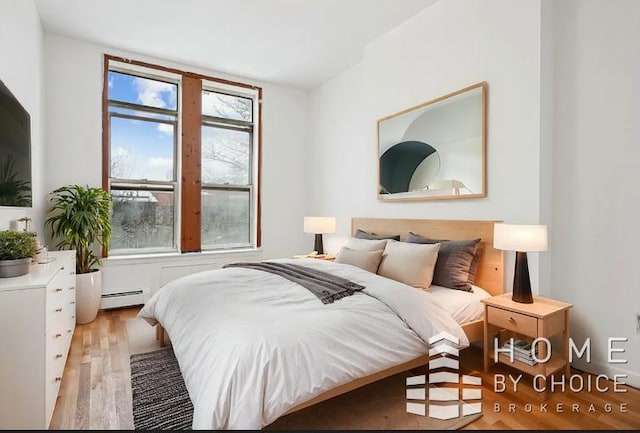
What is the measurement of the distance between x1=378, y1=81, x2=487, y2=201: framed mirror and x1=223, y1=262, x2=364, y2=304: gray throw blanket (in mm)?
1373

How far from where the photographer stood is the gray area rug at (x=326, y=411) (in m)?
1.79

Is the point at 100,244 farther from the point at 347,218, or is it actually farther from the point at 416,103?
the point at 416,103

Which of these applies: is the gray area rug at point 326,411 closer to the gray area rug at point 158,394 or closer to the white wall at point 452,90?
the gray area rug at point 158,394

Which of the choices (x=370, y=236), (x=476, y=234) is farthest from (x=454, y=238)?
(x=370, y=236)

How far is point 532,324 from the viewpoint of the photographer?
6.76 ft

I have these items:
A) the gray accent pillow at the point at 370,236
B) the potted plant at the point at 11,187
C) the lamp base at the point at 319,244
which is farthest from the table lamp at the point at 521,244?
the potted plant at the point at 11,187

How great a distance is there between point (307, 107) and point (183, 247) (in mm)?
2783

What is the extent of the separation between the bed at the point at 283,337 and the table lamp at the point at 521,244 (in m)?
0.33

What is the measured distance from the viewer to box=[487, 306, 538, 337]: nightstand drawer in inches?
81.2

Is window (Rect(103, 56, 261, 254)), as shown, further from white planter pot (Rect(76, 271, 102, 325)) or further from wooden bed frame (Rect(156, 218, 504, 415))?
wooden bed frame (Rect(156, 218, 504, 415))

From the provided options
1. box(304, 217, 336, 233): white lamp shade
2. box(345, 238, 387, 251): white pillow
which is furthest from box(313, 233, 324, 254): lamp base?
box(345, 238, 387, 251): white pillow

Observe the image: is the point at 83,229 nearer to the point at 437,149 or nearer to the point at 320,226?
the point at 320,226

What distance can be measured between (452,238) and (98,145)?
3.87 m

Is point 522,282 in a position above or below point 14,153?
below
